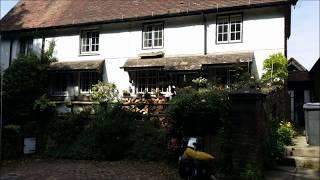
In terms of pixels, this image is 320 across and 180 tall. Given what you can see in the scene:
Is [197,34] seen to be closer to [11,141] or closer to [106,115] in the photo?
[106,115]

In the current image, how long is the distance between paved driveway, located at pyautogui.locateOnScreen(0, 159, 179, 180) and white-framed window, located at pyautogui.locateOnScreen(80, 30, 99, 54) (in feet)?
32.5

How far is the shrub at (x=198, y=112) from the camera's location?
39.9 feet

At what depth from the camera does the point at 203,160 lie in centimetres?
967

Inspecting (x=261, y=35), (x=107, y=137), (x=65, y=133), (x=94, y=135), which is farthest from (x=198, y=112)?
(x=261, y=35)

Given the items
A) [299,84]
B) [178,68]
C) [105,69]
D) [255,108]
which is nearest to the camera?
[255,108]

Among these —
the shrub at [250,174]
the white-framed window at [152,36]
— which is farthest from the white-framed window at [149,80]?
the shrub at [250,174]

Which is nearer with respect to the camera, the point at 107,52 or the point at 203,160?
the point at 203,160

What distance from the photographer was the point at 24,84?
21.2m

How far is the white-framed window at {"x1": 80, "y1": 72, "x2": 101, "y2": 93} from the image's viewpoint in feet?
76.7

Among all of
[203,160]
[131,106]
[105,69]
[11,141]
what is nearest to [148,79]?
[105,69]

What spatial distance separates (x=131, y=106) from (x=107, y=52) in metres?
6.52

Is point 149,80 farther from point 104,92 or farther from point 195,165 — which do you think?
point 195,165

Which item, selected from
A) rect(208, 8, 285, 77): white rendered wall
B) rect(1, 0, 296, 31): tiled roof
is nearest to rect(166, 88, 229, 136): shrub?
rect(208, 8, 285, 77): white rendered wall

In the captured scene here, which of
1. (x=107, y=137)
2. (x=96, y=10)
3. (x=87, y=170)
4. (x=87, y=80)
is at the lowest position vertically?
(x=87, y=170)
